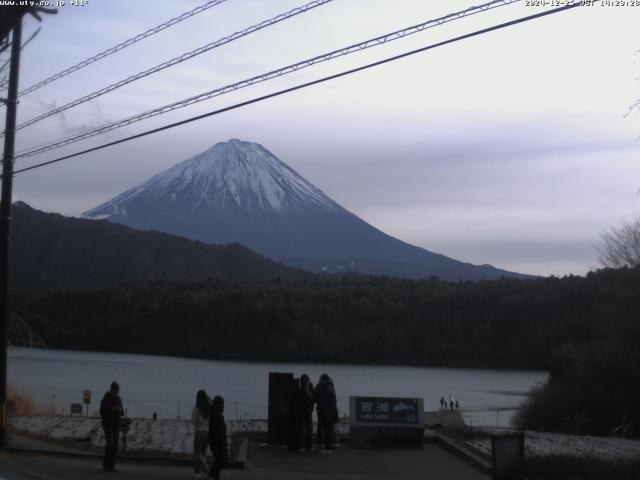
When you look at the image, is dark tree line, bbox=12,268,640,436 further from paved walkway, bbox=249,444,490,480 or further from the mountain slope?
→ paved walkway, bbox=249,444,490,480

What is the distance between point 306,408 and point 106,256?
13945 centimetres

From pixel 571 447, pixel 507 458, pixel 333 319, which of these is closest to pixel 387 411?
pixel 571 447

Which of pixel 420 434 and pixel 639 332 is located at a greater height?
pixel 639 332

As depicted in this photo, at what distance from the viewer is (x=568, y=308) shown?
8031 centimetres

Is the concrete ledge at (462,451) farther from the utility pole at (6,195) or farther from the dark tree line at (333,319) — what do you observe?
the dark tree line at (333,319)

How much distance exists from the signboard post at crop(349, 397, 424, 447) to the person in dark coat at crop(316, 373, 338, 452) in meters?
0.80

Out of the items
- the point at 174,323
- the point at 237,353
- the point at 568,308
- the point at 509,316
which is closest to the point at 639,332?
the point at 568,308

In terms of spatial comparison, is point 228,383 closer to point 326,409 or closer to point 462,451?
point 326,409

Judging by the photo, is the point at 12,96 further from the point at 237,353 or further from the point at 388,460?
the point at 237,353

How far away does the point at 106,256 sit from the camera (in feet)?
506

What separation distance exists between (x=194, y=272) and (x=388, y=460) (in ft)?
461

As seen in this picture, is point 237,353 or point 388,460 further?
point 237,353

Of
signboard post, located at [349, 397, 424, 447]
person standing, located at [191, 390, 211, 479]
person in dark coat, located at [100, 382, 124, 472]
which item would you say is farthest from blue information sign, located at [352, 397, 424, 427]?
person in dark coat, located at [100, 382, 124, 472]

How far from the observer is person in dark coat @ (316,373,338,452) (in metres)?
18.8
